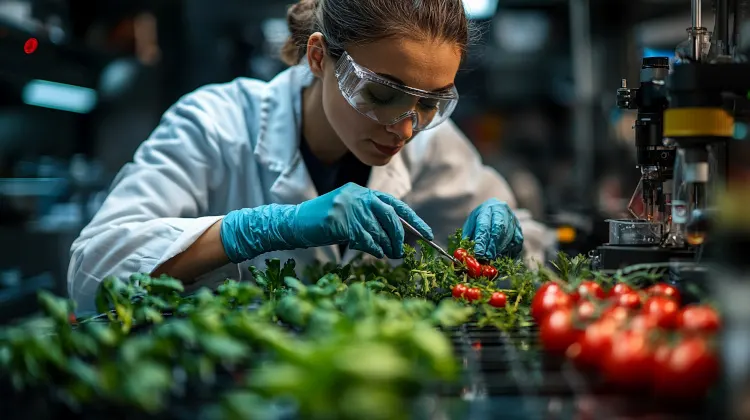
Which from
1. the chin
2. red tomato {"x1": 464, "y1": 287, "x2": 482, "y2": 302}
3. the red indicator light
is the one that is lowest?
red tomato {"x1": 464, "y1": 287, "x2": 482, "y2": 302}

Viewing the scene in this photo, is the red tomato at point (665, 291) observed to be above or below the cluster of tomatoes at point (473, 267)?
above

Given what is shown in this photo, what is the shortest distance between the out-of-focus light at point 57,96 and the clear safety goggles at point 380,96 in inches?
107

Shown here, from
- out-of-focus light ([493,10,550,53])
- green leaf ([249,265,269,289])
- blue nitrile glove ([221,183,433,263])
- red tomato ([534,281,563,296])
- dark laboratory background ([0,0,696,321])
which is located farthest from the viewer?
out-of-focus light ([493,10,550,53])

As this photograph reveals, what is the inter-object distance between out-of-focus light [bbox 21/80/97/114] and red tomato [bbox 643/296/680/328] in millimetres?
3739

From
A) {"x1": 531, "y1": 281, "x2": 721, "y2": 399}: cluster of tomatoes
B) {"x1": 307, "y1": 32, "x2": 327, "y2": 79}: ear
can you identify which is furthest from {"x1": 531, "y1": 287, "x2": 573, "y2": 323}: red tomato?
{"x1": 307, "y1": 32, "x2": 327, "y2": 79}: ear

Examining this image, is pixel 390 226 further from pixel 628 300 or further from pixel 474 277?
pixel 628 300

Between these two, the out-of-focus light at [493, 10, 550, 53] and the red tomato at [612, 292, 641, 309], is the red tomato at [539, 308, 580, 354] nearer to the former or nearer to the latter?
the red tomato at [612, 292, 641, 309]

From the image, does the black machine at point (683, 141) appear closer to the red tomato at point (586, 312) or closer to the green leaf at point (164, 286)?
the red tomato at point (586, 312)

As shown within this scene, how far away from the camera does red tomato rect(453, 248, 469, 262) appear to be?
2102 mm

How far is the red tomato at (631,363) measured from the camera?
118 centimetres

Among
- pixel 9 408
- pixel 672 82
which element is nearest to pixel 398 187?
pixel 672 82

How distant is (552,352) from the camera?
1.44m

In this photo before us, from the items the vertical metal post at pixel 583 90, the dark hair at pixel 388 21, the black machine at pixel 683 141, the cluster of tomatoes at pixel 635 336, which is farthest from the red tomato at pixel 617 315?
the vertical metal post at pixel 583 90

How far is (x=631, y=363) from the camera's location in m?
1.18
